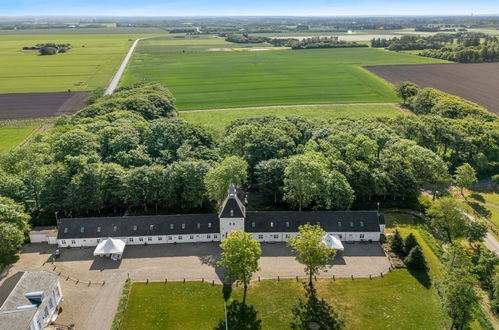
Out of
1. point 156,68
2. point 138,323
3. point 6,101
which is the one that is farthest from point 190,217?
point 156,68

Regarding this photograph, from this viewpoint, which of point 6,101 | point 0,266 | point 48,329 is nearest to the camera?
point 48,329

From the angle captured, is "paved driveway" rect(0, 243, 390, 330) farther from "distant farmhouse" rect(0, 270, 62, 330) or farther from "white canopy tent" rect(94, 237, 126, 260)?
"distant farmhouse" rect(0, 270, 62, 330)

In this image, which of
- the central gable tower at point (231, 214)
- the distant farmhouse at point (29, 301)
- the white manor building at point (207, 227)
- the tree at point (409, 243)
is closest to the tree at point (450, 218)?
the tree at point (409, 243)

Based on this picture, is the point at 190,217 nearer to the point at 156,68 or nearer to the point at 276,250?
the point at 276,250

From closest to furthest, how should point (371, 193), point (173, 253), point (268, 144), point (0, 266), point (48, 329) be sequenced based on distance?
1. point (48, 329)
2. point (0, 266)
3. point (173, 253)
4. point (371, 193)
5. point (268, 144)

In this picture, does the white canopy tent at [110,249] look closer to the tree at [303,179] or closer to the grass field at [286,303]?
the grass field at [286,303]

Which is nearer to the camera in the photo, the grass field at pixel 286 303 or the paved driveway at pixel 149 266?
the grass field at pixel 286 303

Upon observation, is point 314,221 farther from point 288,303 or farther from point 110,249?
point 110,249
